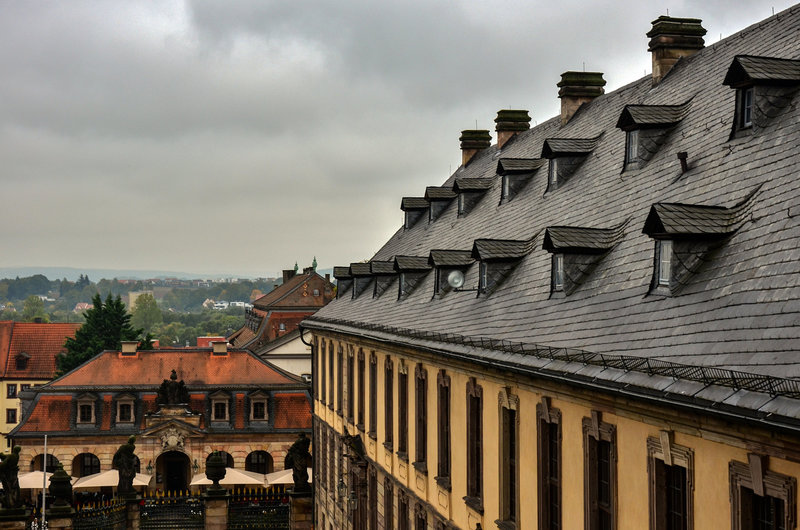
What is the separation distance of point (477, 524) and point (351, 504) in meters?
15.2

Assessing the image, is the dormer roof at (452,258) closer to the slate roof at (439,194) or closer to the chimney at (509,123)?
the slate roof at (439,194)

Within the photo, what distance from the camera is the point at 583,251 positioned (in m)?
18.5

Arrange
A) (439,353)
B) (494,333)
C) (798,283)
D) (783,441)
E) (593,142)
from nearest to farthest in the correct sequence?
(783,441) < (798,283) < (494,333) < (439,353) < (593,142)

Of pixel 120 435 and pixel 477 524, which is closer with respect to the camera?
pixel 477 524

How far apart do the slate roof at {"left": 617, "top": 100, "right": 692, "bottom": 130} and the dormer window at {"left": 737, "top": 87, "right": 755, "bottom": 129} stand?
3347 mm

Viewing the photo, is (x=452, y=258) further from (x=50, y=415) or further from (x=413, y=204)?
(x=50, y=415)

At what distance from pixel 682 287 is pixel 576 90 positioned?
17491 mm

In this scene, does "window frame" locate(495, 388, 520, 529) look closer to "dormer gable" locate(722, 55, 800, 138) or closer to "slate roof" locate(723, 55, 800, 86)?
"dormer gable" locate(722, 55, 800, 138)

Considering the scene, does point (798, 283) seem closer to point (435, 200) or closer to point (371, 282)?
point (435, 200)

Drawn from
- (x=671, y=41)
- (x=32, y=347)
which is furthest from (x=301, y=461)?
(x=32, y=347)

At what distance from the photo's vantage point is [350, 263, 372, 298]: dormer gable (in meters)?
40.2

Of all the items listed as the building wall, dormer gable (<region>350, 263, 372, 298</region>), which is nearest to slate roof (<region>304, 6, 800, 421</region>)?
the building wall

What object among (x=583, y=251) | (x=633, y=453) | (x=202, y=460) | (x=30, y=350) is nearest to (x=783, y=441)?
(x=633, y=453)

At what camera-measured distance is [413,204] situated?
41.8m
